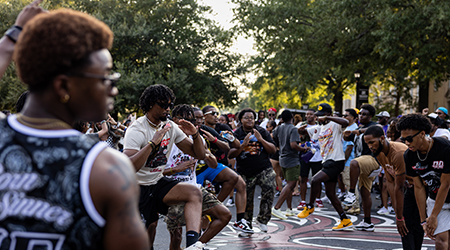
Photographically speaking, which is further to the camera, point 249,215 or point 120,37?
point 120,37

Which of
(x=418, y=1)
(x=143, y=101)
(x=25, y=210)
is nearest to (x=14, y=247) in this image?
(x=25, y=210)

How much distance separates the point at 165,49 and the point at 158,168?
86.3ft

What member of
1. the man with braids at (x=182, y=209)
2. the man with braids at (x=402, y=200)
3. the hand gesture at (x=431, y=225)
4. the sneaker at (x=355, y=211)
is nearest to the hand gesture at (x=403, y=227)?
the man with braids at (x=402, y=200)

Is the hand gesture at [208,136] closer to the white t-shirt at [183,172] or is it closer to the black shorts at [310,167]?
the white t-shirt at [183,172]

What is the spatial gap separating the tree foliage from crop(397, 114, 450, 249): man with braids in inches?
938

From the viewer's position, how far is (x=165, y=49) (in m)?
30.7

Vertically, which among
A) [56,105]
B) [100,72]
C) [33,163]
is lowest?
[33,163]

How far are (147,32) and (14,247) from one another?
94.8 ft

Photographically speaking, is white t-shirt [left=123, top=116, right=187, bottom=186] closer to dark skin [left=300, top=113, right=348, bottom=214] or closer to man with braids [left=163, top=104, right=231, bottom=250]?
man with braids [left=163, top=104, right=231, bottom=250]

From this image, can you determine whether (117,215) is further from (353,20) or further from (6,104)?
(6,104)

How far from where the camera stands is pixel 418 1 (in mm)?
18172

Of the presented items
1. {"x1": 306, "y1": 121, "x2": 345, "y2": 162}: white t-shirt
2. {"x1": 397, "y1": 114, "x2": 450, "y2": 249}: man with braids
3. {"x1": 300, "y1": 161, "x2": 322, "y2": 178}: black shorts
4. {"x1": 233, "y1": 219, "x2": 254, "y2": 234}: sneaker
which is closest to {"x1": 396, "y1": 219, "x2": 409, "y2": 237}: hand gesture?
{"x1": 397, "y1": 114, "x2": 450, "y2": 249}: man with braids

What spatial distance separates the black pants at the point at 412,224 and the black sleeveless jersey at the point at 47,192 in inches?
195

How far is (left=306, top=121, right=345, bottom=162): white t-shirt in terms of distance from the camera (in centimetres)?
924
